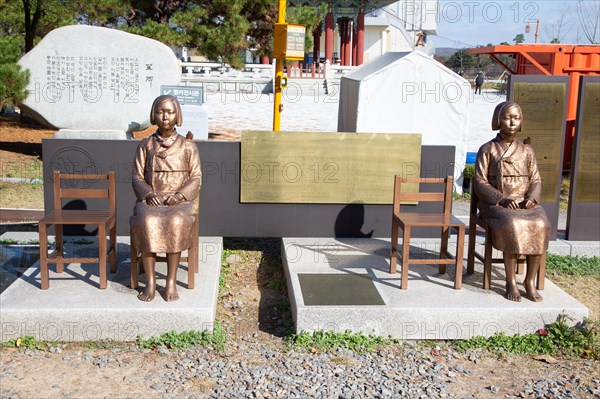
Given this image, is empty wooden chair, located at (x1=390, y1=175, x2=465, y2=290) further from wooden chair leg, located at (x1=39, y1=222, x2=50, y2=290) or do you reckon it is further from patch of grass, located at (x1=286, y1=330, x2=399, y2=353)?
wooden chair leg, located at (x1=39, y1=222, x2=50, y2=290)

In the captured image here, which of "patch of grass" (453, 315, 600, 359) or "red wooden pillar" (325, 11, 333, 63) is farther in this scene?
"red wooden pillar" (325, 11, 333, 63)

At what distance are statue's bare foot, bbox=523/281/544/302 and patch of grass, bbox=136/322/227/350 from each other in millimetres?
2533

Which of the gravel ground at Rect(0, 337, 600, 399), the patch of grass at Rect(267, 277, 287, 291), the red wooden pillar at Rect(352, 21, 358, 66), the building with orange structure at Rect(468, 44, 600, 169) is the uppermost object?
the red wooden pillar at Rect(352, 21, 358, 66)

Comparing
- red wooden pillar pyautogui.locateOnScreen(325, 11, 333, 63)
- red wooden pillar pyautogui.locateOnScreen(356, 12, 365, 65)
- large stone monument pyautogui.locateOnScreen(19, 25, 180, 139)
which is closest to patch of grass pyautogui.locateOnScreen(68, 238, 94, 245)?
large stone monument pyautogui.locateOnScreen(19, 25, 180, 139)

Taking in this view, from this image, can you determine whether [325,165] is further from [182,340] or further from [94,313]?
[94,313]

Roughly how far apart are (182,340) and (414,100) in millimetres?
5982

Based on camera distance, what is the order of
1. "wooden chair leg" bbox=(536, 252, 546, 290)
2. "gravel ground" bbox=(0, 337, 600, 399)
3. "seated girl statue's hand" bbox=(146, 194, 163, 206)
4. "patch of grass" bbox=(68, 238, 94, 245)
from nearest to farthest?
"gravel ground" bbox=(0, 337, 600, 399)
"seated girl statue's hand" bbox=(146, 194, 163, 206)
"wooden chair leg" bbox=(536, 252, 546, 290)
"patch of grass" bbox=(68, 238, 94, 245)

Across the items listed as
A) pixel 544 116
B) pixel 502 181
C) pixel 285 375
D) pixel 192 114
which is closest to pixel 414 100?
pixel 544 116

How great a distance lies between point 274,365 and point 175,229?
1306 millimetres

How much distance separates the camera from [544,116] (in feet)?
23.9

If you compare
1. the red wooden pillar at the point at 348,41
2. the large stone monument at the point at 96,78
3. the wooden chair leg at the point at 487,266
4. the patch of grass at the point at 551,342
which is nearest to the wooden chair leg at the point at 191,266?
the patch of grass at the point at 551,342

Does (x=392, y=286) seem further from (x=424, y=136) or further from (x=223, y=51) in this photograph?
(x=223, y=51)

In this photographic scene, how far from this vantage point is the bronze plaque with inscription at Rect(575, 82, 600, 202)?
23.8 ft

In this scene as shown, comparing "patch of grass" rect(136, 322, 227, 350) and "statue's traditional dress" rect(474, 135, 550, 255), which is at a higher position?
"statue's traditional dress" rect(474, 135, 550, 255)
